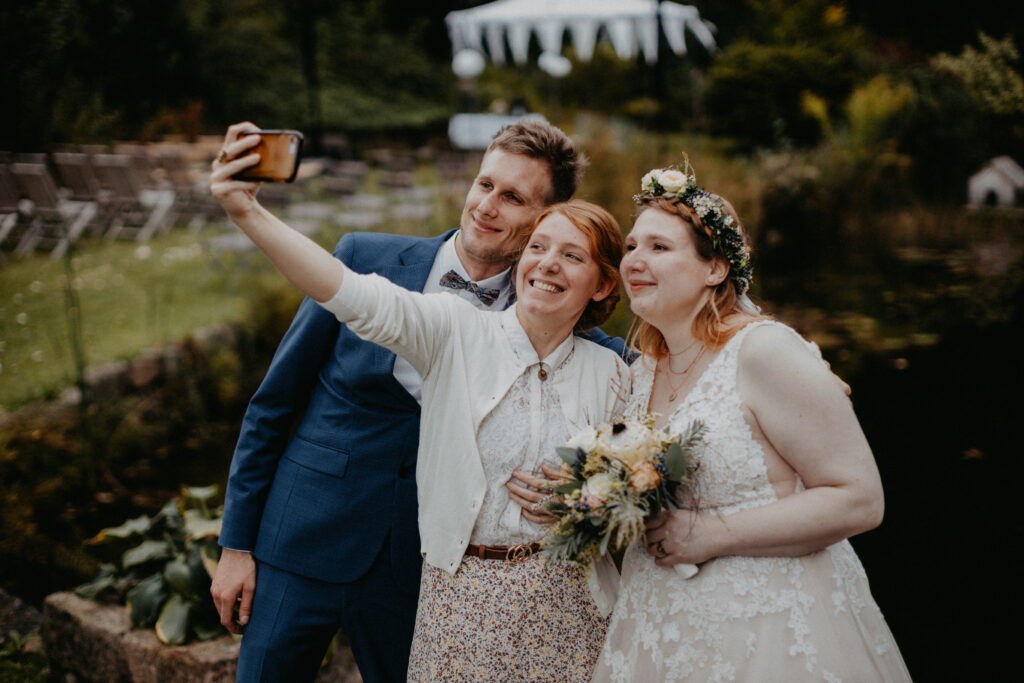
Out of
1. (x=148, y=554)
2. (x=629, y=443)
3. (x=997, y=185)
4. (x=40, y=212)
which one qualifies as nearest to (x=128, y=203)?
(x=40, y=212)

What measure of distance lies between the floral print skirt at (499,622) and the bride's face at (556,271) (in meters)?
0.68

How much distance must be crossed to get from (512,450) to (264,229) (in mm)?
840

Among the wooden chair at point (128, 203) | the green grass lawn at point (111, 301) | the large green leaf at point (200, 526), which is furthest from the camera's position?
the wooden chair at point (128, 203)

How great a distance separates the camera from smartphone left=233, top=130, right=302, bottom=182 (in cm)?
162

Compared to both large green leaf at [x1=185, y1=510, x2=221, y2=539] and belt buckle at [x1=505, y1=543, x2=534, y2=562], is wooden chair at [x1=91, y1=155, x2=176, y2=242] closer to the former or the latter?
large green leaf at [x1=185, y1=510, x2=221, y2=539]

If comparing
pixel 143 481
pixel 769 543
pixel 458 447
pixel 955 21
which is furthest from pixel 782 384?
pixel 143 481

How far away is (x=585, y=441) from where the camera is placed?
6.08ft

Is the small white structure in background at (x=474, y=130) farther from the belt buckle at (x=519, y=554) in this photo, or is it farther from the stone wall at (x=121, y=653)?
the belt buckle at (x=519, y=554)

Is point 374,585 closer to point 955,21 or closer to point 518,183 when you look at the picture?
point 518,183

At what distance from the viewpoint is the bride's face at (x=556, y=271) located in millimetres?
2059

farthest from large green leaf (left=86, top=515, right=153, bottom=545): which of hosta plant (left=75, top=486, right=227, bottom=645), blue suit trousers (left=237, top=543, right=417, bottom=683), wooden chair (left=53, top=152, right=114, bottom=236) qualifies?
wooden chair (left=53, top=152, right=114, bottom=236)

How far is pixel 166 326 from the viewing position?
720 centimetres

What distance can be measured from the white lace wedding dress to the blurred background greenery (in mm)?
2111

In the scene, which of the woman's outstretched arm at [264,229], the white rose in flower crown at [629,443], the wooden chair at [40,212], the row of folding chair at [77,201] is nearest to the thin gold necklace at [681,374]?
the white rose in flower crown at [629,443]
